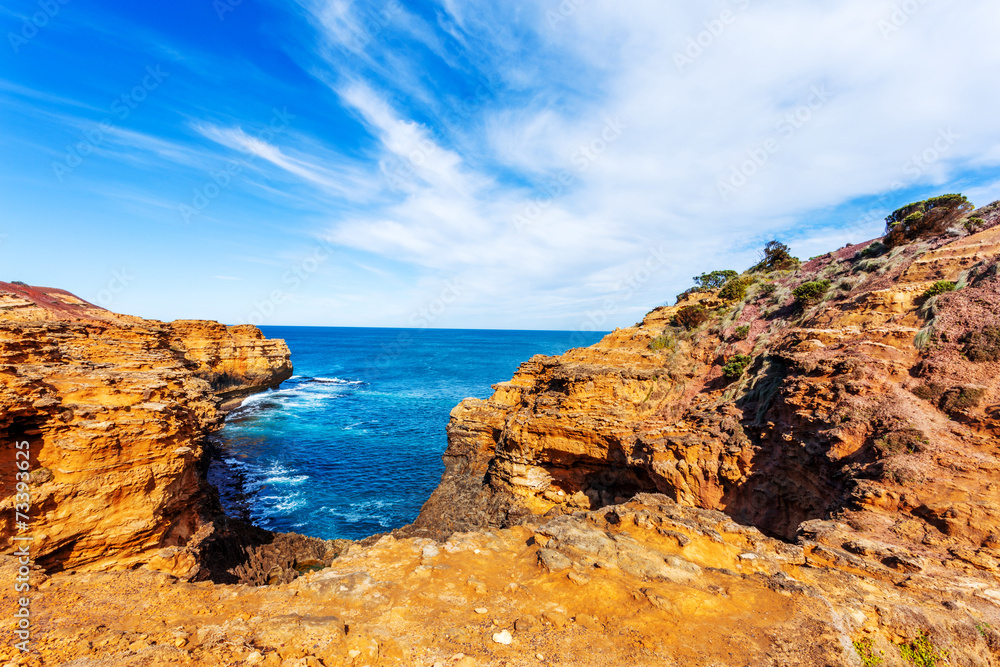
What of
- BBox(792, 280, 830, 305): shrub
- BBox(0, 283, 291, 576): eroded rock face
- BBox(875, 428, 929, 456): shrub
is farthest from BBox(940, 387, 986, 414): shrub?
BBox(0, 283, 291, 576): eroded rock face

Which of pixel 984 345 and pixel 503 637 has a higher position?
pixel 984 345

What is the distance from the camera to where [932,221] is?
21.5m

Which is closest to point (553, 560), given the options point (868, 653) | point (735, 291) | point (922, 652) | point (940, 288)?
point (868, 653)

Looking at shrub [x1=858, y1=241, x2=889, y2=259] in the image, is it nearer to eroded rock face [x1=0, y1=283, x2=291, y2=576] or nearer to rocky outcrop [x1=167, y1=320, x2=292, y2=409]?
eroded rock face [x1=0, y1=283, x2=291, y2=576]

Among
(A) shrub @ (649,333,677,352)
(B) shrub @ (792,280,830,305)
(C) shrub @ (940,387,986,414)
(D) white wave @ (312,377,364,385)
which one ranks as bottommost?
(D) white wave @ (312,377,364,385)

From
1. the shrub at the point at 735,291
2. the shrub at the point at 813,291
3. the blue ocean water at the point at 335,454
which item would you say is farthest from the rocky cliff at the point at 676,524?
the shrub at the point at 735,291

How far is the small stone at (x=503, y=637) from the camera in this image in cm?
602

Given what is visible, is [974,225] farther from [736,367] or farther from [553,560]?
[553,560]

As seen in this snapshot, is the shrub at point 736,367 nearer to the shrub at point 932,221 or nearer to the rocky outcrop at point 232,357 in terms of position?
the shrub at point 932,221

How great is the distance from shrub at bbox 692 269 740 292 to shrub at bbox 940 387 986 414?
29.2 metres

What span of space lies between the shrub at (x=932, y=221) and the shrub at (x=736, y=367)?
13.4 meters

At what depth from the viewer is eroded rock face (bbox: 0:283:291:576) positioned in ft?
33.0

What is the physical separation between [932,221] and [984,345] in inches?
608

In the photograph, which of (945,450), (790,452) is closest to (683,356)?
(790,452)
